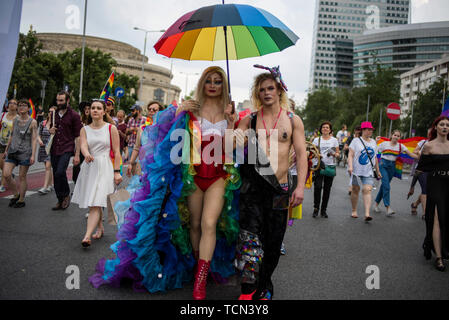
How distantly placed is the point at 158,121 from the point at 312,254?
2.91m

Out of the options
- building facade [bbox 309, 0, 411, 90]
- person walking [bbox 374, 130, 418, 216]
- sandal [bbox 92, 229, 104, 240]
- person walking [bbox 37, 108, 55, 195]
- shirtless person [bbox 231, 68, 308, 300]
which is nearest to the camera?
shirtless person [bbox 231, 68, 308, 300]

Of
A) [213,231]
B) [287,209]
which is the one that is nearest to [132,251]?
[213,231]

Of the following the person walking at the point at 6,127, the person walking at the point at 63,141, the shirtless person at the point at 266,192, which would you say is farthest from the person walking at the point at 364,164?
the person walking at the point at 6,127

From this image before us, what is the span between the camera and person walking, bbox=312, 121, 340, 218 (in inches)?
301

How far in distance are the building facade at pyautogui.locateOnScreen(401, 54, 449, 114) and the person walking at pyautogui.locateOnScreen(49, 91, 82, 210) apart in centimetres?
7809

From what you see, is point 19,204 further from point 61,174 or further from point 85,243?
point 85,243

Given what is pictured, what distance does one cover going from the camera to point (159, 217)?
3.49 meters

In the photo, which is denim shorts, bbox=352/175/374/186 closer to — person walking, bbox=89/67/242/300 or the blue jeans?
the blue jeans

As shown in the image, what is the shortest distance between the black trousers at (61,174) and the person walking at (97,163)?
184cm

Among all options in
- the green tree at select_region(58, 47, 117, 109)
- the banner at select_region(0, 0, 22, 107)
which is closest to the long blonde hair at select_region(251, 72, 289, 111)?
the banner at select_region(0, 0, 22, 107)

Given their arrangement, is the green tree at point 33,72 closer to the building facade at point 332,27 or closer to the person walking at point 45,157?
the person walking at point 45,157

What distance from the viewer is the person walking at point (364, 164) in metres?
7.63

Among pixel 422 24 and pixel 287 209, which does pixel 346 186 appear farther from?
pixel 422 24

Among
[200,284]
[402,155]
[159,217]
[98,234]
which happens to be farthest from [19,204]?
[402,155]
